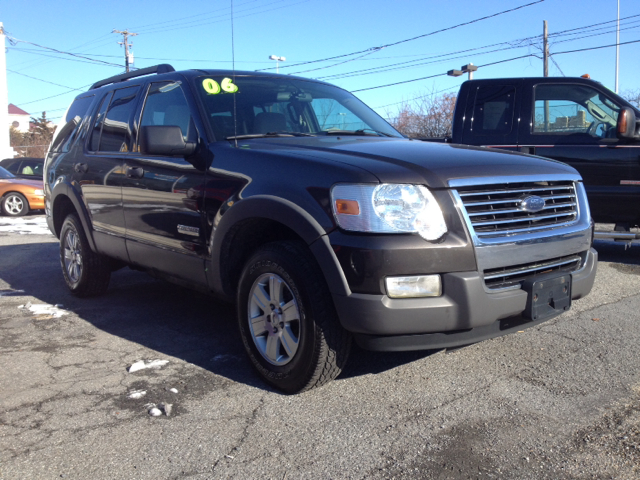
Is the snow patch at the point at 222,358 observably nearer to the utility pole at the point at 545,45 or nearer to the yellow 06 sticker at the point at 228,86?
the yellow 06 sticker at the point at 228,86

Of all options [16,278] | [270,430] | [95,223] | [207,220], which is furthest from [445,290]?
[16,278]

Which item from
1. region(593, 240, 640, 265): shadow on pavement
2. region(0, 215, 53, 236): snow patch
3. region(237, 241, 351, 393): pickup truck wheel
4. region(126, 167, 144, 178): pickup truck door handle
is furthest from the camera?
region(0, 215, 53, 236): snow patch

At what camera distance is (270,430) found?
9.60 feet

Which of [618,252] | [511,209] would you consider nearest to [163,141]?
[511,209]

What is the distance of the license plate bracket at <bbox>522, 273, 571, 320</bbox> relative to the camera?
306 cm

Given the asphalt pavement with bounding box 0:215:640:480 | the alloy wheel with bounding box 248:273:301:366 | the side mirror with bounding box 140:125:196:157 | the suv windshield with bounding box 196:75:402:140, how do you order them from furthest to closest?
the suv windshield with bounding box 196:75:402:140, the side mirror with bounding box 140:125:196:157, the alloy wheel with bounding box 248:273:301:366, the asphalt pavement with bounding box 0:215:640:480

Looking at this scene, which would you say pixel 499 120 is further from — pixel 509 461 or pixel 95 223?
pixel 509 461

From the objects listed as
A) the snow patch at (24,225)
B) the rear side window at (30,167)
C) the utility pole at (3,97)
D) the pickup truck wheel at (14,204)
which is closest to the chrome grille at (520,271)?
the snow patch at (24,225)

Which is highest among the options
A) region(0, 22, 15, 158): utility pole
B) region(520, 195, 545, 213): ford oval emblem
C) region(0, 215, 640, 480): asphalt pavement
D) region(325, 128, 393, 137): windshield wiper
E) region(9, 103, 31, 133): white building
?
region(9, 103, 31, 133): white building

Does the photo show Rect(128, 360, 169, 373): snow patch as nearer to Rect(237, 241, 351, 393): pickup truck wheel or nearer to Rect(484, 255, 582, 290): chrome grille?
Rect(237, 241, 351, 393): pickup truck wheel

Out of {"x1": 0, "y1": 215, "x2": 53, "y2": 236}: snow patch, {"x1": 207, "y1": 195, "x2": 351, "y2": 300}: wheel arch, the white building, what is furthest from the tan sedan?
the white building

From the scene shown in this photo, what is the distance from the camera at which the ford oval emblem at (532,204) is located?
317 cm

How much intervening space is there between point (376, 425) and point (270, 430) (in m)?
0.51

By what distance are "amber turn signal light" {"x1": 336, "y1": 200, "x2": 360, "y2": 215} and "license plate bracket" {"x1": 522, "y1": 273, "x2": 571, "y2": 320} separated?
941 millimetres
